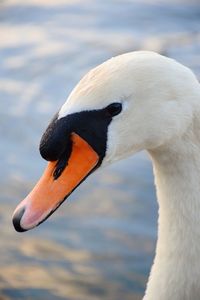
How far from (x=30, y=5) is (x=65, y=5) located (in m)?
0.28

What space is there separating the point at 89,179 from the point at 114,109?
2568mm

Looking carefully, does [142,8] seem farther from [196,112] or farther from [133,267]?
[196,112]

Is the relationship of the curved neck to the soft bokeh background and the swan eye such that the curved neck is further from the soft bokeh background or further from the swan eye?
the soft bokeh background

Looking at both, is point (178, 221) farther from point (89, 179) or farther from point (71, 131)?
point (89, 179)

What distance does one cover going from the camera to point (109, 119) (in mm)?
2701

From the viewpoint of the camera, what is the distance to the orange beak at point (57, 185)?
272 cm

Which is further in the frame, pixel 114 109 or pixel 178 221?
pixel 178 221

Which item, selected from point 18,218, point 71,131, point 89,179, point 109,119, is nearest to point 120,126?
point 109,119

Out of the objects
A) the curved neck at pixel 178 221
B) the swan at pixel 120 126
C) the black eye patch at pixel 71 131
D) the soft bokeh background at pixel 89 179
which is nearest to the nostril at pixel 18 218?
the swan at pixel 120 126

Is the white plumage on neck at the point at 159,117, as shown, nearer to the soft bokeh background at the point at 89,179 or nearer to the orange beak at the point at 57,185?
the orange beak at the point at 57,185

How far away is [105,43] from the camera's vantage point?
644cm

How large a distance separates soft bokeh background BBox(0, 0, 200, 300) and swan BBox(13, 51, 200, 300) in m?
1.68

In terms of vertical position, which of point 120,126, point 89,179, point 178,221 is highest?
point 120,126

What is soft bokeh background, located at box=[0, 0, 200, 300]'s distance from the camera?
4.54 m
